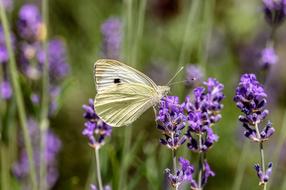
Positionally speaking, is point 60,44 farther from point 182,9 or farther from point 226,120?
point 182,9

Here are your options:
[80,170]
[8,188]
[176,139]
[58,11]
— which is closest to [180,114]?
[176,139]

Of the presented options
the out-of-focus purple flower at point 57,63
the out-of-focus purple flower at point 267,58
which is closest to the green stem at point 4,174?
the out-of-focus purple flower at point 57,63

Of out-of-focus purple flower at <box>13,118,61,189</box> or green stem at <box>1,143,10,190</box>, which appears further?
out-of-focus purple flower at <box>13,118,61,189</box>

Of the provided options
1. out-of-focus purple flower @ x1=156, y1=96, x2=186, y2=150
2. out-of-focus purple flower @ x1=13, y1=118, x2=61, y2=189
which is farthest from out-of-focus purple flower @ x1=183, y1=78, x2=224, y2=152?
out-of-focus purple flower @ x1=13, y1=118, x2=61, y2=189

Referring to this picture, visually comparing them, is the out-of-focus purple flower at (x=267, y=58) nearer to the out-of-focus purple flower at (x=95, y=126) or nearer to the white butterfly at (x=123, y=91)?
the white butterfly at (x=123, y=91)

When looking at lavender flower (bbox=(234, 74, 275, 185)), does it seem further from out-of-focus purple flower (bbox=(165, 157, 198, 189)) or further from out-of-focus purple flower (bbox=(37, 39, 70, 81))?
out-of-focus purple flower (bbox=(37, 39, 70, 81))

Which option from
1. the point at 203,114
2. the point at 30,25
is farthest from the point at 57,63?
the point at 203,114

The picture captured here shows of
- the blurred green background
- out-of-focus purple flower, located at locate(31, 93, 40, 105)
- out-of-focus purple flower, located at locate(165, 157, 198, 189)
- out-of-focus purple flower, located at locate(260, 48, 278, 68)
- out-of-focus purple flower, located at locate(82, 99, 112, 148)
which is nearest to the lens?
out-of-focus purple flower, located at locate(165, 157, 198, 189)

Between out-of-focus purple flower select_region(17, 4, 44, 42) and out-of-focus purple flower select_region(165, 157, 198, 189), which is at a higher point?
out-of-focus purple flower select_region(17, 4, 44, 42)
